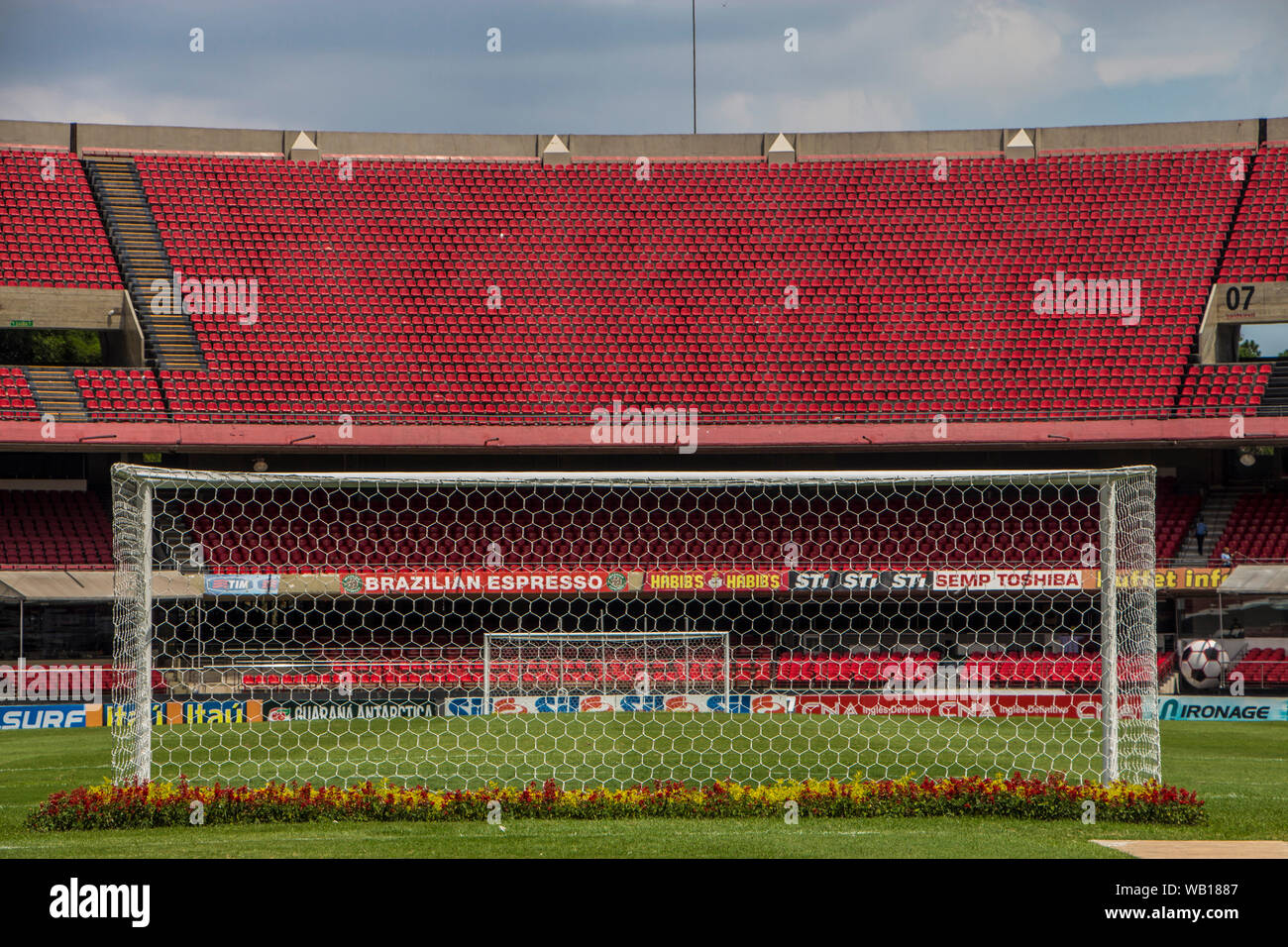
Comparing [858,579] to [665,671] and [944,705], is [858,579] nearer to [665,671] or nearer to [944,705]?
[944,705]

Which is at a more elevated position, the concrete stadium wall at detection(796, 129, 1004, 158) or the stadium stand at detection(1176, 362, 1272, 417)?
the concrete stadium wall at detection(796, 129, 1004, 158)

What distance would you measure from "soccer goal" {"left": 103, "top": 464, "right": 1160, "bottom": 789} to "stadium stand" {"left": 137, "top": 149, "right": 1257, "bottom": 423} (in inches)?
109

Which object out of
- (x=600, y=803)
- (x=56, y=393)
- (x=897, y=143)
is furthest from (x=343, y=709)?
(x=897, y=143)


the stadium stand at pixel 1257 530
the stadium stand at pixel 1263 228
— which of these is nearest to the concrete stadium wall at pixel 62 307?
the stadium stand at pixel 1257 530

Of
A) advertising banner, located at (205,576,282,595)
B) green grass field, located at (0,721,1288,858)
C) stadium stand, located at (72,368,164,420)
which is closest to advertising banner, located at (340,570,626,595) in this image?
advertising banner, located at (205,576,282,595)

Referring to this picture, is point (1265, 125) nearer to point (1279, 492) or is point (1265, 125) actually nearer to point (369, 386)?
point (1279, 492)

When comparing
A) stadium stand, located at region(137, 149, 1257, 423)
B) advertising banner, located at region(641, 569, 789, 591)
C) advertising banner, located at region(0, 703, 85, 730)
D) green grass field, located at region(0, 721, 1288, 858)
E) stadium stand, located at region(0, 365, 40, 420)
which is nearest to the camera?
green grass field, located at region(0, 721, 1288, 858)

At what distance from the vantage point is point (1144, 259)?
31797 mm

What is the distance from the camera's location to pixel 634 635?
21.1 metres

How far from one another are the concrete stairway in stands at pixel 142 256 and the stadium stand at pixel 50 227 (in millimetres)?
313

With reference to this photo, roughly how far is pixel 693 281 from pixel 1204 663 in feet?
50.7

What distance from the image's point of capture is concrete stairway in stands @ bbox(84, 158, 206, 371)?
29562mm

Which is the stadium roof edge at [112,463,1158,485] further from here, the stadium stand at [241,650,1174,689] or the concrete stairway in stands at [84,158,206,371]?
the concrete stairway in stands at [84,158,206,371]
